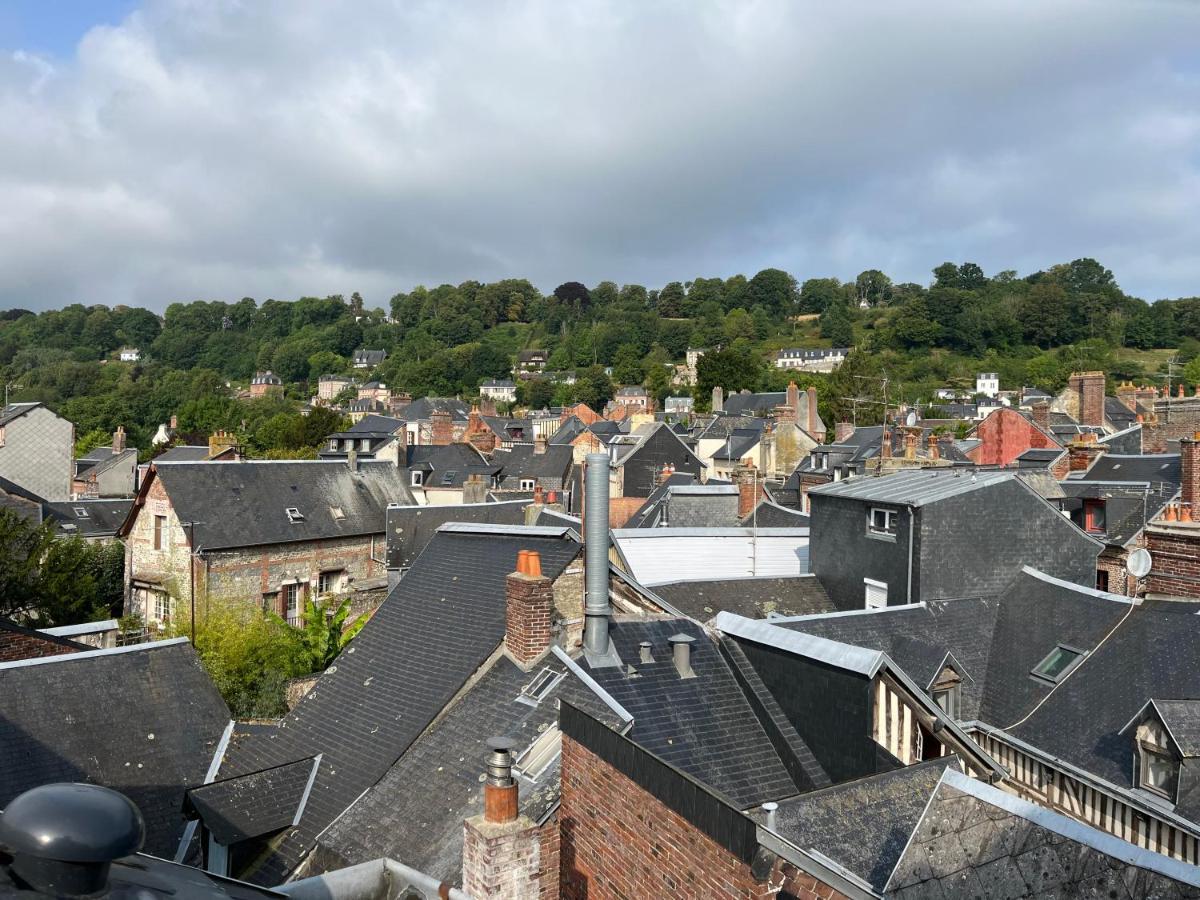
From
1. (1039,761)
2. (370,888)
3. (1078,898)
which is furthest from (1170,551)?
(370,888)

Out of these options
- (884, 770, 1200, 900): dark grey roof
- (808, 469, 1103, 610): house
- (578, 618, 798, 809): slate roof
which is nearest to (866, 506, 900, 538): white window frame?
(808, 469, 1103, 610): house

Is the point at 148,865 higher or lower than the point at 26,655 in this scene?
higher

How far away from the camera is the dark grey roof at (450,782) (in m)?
9.90

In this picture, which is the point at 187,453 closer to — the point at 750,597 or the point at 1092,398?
the point at 750,597

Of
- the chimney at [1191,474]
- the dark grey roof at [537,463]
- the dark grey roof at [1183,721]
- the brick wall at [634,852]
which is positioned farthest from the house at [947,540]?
the dark grey roof at [537,463]

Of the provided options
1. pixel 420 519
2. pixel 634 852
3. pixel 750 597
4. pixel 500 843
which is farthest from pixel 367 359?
pixel 634 852

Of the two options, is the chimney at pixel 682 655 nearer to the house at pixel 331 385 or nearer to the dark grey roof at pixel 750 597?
the dark grey roof at pixel 750 597

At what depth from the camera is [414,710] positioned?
1283cm

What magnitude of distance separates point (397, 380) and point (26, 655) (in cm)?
13246

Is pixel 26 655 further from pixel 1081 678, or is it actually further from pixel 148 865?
pixel 1081 678

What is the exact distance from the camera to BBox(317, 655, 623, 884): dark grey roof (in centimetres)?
990

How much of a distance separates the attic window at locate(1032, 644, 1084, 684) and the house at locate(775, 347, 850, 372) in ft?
369

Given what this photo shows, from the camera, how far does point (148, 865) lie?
Result: 9.68 ft

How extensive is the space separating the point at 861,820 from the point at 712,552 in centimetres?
1498
